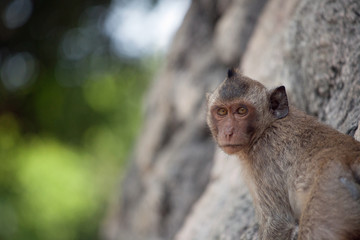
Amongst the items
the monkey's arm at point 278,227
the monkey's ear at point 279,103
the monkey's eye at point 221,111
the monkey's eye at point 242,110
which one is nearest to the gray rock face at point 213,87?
the monkey's ear at point 279,103

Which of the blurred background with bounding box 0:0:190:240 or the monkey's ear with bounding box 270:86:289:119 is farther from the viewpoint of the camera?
the blurred background with bounding box 0:0:190:240

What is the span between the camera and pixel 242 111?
167 inches

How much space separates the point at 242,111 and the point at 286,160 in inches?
19.6

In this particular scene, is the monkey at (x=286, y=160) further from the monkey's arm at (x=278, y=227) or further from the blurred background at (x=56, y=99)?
the blurred background at (x=56, y=99)

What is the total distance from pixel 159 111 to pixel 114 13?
469 cm

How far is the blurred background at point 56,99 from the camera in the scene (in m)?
14.3

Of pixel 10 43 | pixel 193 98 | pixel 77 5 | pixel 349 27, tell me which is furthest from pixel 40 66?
pixel 349 27

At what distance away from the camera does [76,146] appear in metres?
15.8

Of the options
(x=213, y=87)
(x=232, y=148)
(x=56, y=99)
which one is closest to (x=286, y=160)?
(x=232, y=148)

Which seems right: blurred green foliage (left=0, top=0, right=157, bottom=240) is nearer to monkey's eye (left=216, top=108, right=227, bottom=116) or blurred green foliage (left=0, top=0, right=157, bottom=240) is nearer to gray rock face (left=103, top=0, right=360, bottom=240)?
gray rock face (left=103, top=0, right=360, bottom=240)

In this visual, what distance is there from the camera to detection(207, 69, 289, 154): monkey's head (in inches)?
163

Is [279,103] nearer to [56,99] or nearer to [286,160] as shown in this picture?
[286,160]

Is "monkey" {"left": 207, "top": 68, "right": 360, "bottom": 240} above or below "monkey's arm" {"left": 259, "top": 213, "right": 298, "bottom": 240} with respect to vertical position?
above

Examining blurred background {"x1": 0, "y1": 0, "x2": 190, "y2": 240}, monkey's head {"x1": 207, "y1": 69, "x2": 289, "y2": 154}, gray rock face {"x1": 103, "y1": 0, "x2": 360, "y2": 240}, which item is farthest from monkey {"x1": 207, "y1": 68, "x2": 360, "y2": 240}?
blurred background {"x1": 0, "y1": 0, "x2": 190, "y2": 240}
